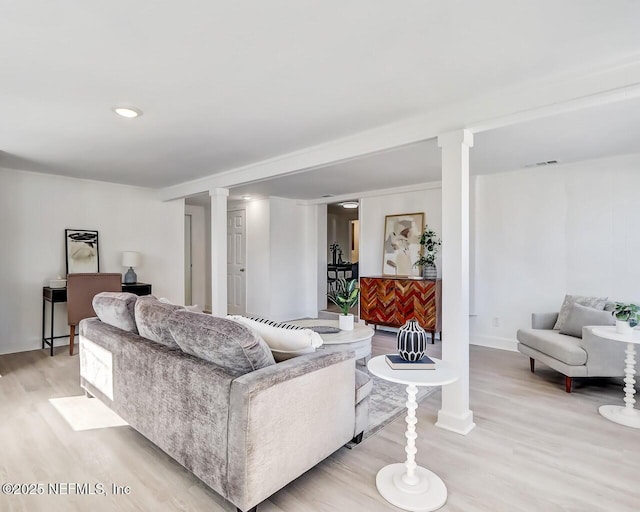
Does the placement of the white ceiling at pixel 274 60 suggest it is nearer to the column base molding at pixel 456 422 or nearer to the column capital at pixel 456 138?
the column capital at pixel 456 138

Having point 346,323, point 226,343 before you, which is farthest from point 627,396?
point 226,343

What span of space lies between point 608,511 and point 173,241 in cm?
572

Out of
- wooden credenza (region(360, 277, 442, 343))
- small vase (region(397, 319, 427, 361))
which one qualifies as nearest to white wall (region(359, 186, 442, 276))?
wooden credenza (region(360, 277, 442, 343))

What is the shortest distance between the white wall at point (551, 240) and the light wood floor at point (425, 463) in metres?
1.47

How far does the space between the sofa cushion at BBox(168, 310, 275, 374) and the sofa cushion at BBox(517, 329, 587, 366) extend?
2.67 m

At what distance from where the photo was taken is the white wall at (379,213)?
5.19 m

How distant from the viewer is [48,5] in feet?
4.97

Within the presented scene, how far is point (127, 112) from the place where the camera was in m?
2.61

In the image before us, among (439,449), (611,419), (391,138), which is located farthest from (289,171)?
(611,419)

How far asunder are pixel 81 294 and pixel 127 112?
8.28ft

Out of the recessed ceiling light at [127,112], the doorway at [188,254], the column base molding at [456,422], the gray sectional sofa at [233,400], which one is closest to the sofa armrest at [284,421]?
the gray sectional sofa at [233,400]

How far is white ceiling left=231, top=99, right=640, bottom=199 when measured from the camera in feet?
9.13

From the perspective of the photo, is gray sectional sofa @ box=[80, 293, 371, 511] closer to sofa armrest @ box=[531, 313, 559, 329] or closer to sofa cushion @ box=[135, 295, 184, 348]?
sofa cushion @ box=[135, 295, 184, 348]

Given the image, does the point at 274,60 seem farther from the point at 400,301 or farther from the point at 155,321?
the point at 400,301
